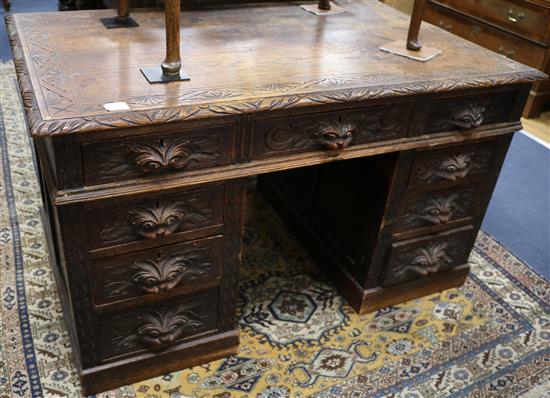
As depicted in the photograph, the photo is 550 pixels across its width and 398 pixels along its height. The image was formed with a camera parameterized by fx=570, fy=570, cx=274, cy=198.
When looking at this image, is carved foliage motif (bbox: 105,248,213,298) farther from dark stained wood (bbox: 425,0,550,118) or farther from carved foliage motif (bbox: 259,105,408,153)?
dark stained wood (bbox: 425,0,550,118)

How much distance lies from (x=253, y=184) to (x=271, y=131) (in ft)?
4.06

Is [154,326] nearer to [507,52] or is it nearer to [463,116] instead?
[463,116]

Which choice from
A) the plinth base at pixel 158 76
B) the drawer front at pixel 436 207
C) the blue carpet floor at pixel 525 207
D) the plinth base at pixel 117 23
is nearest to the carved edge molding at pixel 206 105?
the plinth base at pixel 158 76

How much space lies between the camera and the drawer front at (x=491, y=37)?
336 centimetres

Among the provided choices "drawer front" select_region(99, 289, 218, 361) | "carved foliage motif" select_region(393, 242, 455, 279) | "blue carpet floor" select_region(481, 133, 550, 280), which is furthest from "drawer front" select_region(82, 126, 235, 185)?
"blue carpet floor" select_region(481, 133, 550, 280)

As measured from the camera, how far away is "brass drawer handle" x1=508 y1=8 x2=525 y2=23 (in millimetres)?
3385

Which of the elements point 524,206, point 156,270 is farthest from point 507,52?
point 156,270

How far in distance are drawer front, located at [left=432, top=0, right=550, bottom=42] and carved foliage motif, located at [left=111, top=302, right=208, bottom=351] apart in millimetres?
2740

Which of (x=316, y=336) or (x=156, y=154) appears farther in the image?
(x=316, y=336)

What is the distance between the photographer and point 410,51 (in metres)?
1.72

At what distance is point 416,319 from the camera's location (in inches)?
76.9

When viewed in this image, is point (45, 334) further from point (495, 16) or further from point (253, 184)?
point (495, 16)

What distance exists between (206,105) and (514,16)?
282 centimetres

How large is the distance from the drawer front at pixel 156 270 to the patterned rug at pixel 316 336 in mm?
333
